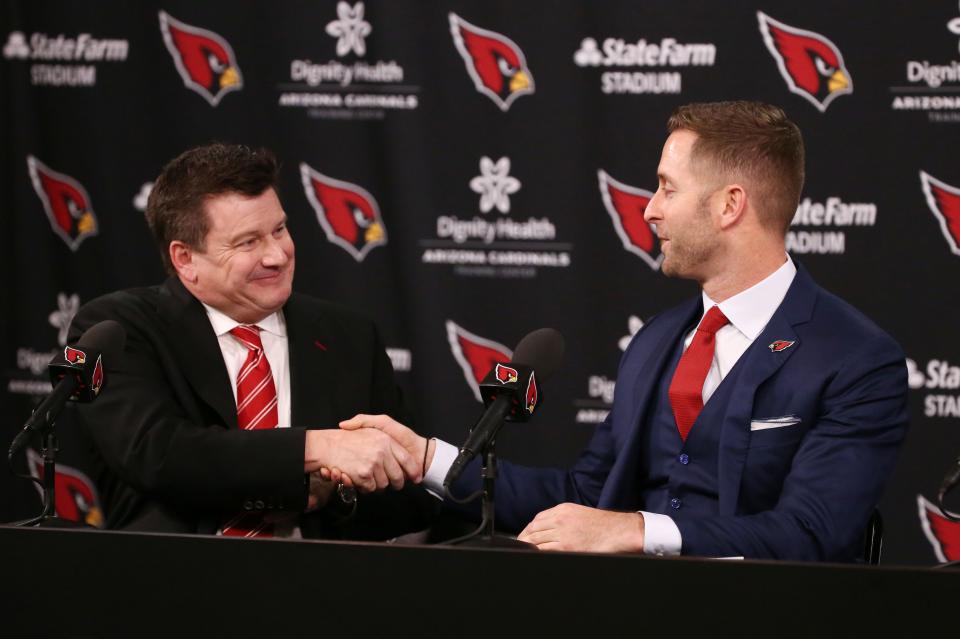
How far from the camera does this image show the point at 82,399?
2.33 m

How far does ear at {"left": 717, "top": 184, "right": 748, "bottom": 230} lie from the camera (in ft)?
9.68

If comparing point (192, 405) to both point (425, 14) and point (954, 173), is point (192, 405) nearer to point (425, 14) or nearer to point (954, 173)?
point (425, 14)

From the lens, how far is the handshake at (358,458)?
2.88 meters

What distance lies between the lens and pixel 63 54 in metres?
5.12

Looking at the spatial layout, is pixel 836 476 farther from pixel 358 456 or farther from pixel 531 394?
pixel 358 456

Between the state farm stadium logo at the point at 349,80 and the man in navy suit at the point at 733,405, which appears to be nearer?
the man in navy suit at the point at 733,405

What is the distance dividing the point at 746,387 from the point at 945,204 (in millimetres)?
2130

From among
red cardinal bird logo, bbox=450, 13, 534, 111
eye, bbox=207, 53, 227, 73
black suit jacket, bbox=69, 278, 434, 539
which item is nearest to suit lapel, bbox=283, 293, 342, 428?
black suit jacket, bbox=69, 278, 434, 539

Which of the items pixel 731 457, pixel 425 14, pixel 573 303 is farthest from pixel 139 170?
pixel 731 457

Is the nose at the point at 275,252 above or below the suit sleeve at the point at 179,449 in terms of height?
above

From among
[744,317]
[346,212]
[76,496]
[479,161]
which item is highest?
[479,161]

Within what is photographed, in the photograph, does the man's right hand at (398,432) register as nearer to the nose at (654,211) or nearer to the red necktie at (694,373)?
the red necktie at (694,373)

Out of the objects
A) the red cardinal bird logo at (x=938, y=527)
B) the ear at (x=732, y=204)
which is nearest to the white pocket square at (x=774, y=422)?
the ear at (x=732, y=204)

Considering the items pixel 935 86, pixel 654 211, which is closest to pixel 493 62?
pixel 935 86
